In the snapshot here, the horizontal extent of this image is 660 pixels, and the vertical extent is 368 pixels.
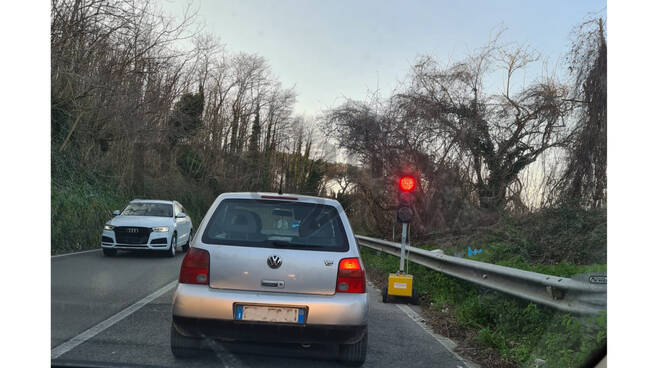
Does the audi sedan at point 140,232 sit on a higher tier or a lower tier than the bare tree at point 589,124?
lower

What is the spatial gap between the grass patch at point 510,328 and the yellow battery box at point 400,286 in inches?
16.0

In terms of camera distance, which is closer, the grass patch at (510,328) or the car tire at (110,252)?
the grass patch at (510,328)

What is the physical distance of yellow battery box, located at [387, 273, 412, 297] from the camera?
29.4 ft

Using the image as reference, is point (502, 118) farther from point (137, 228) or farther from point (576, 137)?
point (137, 228)

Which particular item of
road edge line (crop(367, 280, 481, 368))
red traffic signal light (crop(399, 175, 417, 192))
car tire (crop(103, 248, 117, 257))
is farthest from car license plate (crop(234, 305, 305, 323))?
car tire (crop(103, 248, 117, 257))

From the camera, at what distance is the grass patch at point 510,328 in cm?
474

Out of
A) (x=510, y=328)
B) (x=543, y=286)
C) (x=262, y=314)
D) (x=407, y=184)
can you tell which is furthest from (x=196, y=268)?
(x=407, y=184)

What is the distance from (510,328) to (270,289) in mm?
3033

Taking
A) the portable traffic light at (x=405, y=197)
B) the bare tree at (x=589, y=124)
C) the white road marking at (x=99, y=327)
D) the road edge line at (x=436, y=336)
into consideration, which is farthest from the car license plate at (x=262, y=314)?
the bare tree at (x=589, y=124)

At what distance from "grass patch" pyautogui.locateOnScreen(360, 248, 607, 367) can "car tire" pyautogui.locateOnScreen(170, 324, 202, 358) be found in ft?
8.87

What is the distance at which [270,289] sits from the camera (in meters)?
4.62

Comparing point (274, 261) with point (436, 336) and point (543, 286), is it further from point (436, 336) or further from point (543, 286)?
point (436, 336)

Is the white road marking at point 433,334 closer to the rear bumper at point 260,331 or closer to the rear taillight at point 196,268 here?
Answer: the rear bumper at point 260,331
